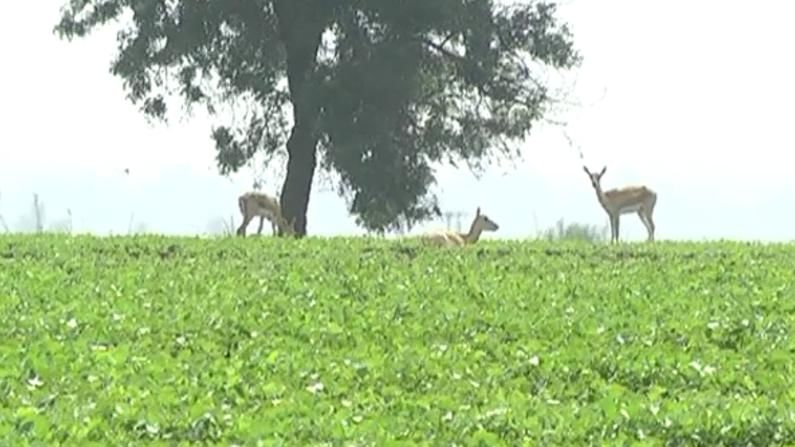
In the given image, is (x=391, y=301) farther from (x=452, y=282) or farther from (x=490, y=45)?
(x=490, y=45)

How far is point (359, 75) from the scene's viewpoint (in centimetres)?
2492

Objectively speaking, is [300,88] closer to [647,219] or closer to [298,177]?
[298,177]

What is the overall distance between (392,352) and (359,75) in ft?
52.6

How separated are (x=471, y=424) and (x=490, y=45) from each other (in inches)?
756

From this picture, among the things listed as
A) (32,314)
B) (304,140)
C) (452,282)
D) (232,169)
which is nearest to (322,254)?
(452,282)

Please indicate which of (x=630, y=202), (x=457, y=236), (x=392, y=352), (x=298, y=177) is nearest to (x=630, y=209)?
(x=630, y=202)

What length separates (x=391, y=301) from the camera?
1109 centimetres

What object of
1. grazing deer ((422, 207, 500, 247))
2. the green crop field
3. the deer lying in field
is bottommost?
the green crop field

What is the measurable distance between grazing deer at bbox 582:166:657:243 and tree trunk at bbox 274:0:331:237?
439cm

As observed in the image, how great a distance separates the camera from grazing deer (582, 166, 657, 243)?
2459cm

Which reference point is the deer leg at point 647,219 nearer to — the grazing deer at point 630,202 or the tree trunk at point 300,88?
the grazing deer at point 630,202

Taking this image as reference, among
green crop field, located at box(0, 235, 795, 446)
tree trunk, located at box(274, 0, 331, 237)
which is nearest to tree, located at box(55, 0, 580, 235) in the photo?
tree trunk, located at box(274, 0, 331, 237)

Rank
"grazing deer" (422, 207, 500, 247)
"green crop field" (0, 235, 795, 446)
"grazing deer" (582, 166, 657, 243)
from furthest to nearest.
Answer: "grazing deer" (582, 166, 657, 243) < "grazing deer" (422, 207, 500, 247) < "green crop field" (0, 235, 795, 446)

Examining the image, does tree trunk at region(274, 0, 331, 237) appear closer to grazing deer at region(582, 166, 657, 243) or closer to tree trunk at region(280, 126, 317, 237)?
tree trunk at region(280, 126, 317, 237)
